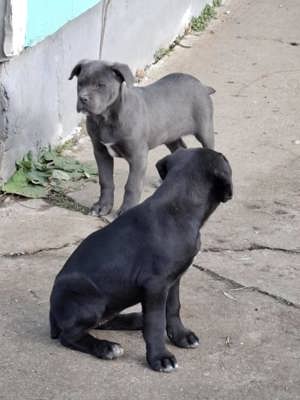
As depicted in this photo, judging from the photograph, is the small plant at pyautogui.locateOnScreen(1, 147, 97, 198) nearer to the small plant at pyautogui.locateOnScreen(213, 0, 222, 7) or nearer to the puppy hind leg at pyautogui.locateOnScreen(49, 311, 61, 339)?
the puppy hind leg at pyautogui.locateOnScreen(49, 311, 61, 339)

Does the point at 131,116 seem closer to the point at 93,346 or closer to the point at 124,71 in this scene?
the point at 124,71

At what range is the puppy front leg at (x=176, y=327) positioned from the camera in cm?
469

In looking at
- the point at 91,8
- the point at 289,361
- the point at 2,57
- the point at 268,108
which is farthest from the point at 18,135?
the point at 289,361

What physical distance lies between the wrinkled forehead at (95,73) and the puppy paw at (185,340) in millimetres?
2031

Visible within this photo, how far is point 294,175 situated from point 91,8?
2.05m

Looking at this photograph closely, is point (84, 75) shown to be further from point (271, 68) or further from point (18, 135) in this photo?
point (271, 68)

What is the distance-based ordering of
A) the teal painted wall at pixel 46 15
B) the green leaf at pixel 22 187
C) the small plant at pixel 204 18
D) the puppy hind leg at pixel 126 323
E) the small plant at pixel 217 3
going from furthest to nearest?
the small plant at pixel 217 3, the small plant at pixel 204 18, the teal painted wall at pixel 46 15, the green leaf at pixel 22 187, the puppy hind leg at pixel 126 323

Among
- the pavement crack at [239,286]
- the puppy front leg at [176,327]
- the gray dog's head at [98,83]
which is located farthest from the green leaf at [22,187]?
the puppy front leg at [176,327]

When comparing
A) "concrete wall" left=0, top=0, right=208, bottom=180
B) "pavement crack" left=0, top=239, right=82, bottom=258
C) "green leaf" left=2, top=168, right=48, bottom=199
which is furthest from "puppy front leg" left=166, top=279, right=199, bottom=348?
"concrete wall" left=0, top=0, right=208, bottom=180

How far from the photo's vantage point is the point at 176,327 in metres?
4.73

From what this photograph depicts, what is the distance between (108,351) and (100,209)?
6.51ft

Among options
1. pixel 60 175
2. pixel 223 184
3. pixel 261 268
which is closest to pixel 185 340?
pixel 223 184

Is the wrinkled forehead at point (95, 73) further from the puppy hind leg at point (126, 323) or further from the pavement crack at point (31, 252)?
the puppy hind leg at point (126, 323)

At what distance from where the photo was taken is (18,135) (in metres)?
6.84
